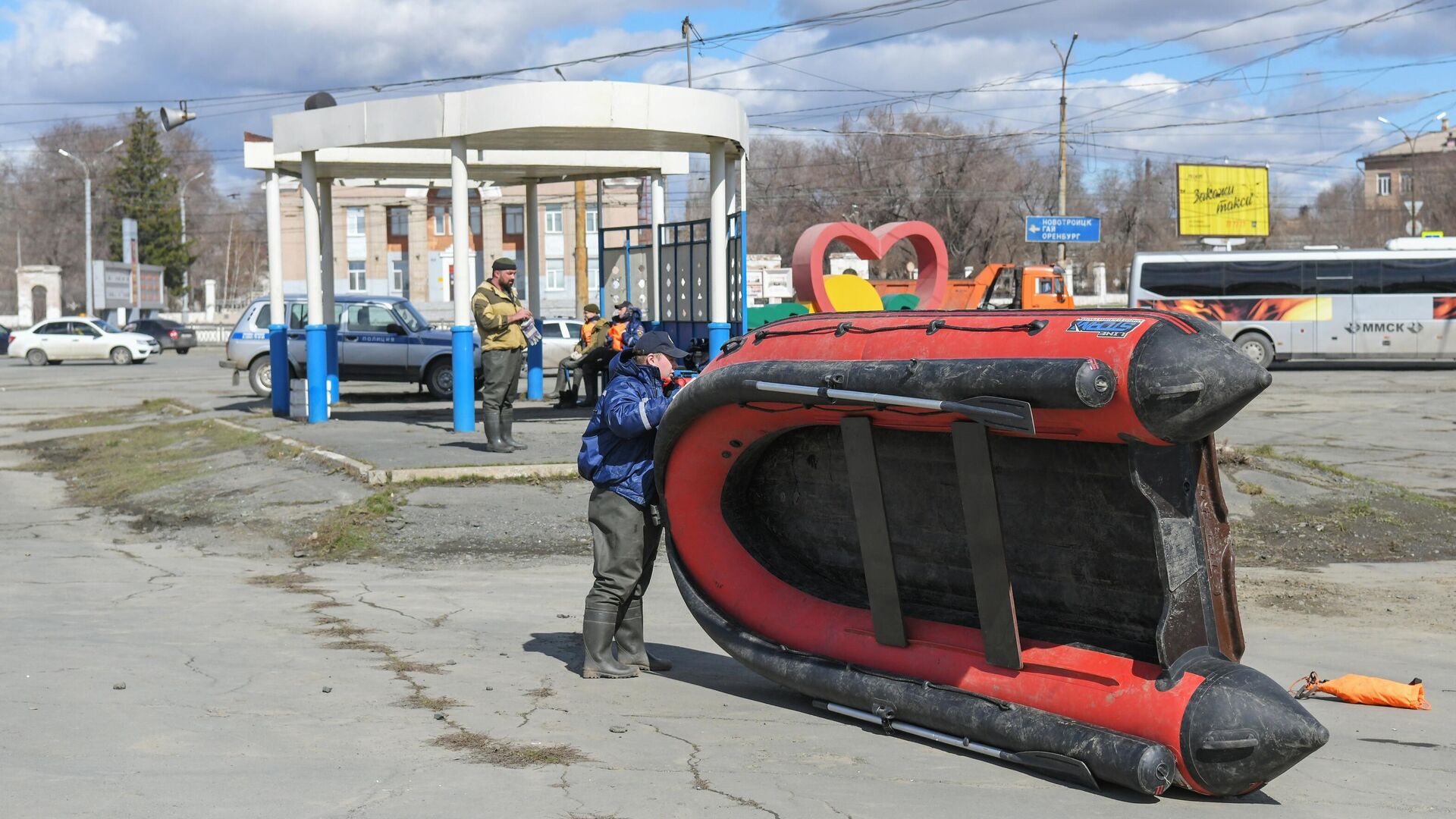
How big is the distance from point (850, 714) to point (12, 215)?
115406 millimetres

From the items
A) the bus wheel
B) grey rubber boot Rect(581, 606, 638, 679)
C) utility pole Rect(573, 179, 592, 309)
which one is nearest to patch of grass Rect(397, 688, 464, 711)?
grey rubber boot Rect(581, 606, 638, 679)

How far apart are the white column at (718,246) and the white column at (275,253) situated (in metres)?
6.65

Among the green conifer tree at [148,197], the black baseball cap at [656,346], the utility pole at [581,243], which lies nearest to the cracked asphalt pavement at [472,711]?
the black baseball cap at [656,346]

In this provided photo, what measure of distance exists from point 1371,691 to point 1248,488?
6688mm

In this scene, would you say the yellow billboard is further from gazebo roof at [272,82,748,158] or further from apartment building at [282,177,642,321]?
gazebo roof at [272,82,748,158]

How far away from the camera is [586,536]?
11.4 meters

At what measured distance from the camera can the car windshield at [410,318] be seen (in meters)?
23.7

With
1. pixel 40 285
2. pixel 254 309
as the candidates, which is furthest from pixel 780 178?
pixel 254 309

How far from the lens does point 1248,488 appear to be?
1274 centimetres

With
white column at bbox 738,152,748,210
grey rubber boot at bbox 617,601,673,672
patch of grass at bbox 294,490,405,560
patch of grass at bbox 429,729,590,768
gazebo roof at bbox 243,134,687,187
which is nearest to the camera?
patch of grass at bbox 429,729,590,768

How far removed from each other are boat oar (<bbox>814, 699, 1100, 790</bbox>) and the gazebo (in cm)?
1032

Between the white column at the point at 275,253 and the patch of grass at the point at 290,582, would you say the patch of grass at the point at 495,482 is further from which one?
A: the white column at the point at 275,253

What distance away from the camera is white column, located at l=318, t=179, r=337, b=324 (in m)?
20.1

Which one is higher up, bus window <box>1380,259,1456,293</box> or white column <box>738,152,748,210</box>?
white column <box>738,152,748,210</box>
